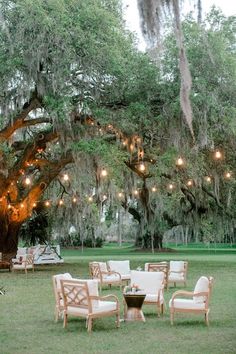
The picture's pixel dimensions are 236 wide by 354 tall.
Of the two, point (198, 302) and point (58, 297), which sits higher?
point (58, 297)

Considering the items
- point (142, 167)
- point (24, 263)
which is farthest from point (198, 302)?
point (142, 167)

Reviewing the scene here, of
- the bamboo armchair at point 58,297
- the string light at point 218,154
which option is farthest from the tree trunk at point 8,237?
the bamboo armchair at point 58,297

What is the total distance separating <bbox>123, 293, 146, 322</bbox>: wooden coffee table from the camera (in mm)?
9172

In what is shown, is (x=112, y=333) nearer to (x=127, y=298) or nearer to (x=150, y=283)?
(x=127, y=298)

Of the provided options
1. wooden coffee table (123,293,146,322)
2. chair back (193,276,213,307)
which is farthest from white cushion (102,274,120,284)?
chair back (193,276,213,307)

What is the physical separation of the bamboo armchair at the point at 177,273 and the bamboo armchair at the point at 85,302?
5.58 metres

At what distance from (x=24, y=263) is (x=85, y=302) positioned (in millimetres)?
10640

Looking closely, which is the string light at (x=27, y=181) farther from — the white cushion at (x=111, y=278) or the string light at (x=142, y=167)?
the white cushion at (x=111, y=278)

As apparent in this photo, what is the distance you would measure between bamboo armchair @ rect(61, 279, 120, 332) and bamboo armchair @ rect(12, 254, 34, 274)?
1034cm

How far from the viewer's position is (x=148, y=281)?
10.1 metres

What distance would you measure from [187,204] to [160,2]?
25.3 metres

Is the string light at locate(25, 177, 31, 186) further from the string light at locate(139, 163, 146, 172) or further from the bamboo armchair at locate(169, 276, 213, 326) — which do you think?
the bamboo armchair at locate(169, 276, 213, 326)

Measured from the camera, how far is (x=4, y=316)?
380 inches

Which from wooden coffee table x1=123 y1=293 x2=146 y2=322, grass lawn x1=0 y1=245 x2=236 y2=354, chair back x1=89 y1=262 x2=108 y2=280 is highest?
chair back x1=89 y1=262 x2=108 y2=280
